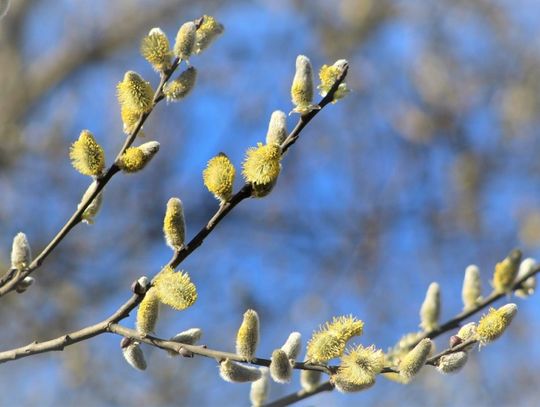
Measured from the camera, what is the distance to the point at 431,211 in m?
4.98

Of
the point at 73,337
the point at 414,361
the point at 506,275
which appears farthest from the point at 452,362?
the point at 73,337

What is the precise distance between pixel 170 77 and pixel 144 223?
11.8 feet

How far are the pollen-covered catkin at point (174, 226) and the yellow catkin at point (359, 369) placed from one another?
0.26 metres

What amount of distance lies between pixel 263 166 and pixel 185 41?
0.21 metres

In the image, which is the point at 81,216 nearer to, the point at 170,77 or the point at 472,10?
the point at 170,77

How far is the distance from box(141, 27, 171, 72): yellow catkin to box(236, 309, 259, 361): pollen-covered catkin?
357mm

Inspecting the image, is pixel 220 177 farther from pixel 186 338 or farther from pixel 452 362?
pixel 452 362

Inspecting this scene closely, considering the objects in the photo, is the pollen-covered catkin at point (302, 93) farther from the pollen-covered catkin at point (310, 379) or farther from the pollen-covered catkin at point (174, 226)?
the pollen-covered catkin at point (310, 379)

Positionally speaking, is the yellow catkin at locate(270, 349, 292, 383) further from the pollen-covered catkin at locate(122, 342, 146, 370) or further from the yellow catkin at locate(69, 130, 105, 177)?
the yellow catkin at locate(69, 130, 105, 177)

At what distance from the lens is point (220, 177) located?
3.04 ft

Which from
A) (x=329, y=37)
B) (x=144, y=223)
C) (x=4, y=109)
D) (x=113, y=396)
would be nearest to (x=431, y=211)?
(x=329, y=37)

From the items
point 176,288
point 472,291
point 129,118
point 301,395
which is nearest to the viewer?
point 176,288

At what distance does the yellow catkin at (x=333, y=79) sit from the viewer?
3.09 feet

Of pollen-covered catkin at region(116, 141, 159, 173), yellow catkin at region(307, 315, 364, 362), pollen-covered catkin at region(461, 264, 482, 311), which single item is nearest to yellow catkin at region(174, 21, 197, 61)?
pollen-covered catkin at region(116, 141, 159, 173)
